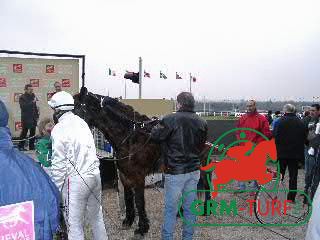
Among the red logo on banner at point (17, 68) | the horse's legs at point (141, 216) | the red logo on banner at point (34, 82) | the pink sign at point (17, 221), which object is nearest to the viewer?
the pink sign at point (17, 221)

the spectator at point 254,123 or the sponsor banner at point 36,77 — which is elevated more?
the sponsor banner at point 36,77

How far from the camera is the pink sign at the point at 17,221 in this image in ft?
6.63

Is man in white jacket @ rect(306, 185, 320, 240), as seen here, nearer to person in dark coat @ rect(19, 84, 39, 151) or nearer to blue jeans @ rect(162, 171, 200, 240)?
blue jeans @ rect(162, 171, 200, 240)

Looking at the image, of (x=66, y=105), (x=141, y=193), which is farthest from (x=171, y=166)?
(x=66, y=105)

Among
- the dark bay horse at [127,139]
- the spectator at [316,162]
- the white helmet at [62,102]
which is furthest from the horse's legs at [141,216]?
the spectator at [316,162]

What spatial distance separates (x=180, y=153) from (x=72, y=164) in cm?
161

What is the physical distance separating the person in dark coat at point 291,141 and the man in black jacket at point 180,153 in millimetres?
3938

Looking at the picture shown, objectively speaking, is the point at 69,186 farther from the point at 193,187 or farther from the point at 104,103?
the point at 104,103

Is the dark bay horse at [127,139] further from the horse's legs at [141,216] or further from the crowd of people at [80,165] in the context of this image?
the crowd of people at [80,165]

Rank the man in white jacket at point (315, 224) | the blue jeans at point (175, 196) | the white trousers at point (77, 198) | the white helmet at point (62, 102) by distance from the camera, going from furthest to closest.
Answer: the blue jeans at point (175, 196) < the white helmet at point (62, 102) < the white trousers at point (77, 198) < the man in white jacket at point (315, 224)

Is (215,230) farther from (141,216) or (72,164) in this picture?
(72,164)

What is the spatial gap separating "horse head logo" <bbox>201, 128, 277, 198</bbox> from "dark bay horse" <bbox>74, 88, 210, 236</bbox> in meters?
1.41

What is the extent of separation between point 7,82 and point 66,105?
4753mm

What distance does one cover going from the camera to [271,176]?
7828mm
